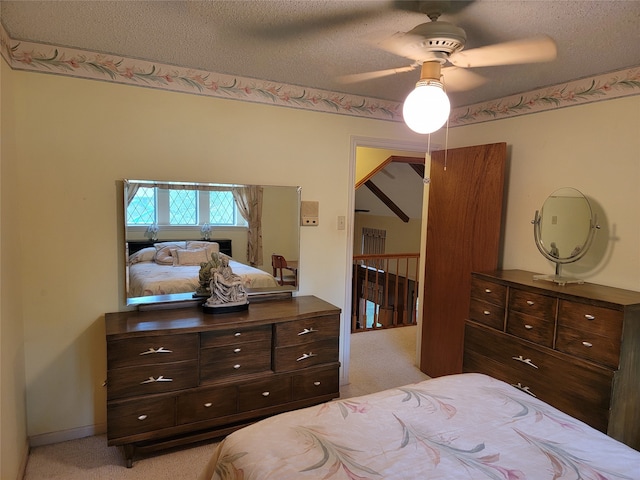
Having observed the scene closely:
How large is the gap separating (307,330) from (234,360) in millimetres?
490

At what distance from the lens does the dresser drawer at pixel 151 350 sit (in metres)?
2.11

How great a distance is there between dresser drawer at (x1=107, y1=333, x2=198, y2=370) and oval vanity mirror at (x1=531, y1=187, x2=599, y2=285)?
215 cm

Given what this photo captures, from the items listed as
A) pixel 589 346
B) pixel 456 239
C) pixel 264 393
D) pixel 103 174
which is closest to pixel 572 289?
pixel 589 346

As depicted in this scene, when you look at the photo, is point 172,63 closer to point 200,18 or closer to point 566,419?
point 200,18

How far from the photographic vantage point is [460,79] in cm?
256

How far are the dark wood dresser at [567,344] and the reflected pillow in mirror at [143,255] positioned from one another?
215 cm

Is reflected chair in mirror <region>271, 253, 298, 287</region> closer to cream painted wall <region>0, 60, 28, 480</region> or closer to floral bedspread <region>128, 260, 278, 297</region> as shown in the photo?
floral bedspread <region>128, 260, 278, 297</region>

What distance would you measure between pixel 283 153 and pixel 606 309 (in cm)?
215

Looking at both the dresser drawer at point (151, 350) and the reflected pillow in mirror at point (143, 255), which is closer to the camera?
the dresser drawer at point (151, 350)

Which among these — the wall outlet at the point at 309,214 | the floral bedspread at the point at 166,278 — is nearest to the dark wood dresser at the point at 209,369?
the floral bedspread at the point at 166,278

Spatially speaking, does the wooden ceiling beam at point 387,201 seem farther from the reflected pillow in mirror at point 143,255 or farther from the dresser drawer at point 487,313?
the reflected pillow in mirror at point 143,255

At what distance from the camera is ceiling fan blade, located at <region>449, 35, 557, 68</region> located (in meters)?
1.96

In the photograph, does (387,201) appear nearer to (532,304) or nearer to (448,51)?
(532,304)

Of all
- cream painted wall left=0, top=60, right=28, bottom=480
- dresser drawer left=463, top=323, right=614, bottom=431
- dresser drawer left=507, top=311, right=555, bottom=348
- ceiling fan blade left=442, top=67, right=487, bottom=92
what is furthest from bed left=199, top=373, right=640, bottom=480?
ceiling fan blade left=442, top=67, right=487, bottom=92
